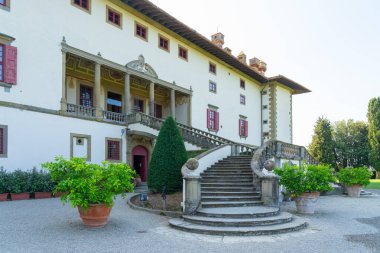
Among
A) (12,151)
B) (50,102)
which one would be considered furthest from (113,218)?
(50,102)

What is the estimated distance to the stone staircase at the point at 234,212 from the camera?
8.34 meters

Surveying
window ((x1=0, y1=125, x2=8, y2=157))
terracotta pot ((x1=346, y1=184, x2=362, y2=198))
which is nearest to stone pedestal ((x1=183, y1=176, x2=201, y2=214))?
window ((x1=0, y1=125, x2=8, y2=157))

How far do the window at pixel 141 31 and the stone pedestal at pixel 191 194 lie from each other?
14.0m

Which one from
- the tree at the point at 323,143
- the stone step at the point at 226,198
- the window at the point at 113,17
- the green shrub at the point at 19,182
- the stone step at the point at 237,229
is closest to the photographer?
the stone step at the point at 237,229

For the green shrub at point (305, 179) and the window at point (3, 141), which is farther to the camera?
the window at point (3, 141)

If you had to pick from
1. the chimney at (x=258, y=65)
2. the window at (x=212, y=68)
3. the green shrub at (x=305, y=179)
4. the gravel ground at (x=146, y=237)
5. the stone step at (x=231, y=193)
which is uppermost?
the chimney at (x=258, y=65)

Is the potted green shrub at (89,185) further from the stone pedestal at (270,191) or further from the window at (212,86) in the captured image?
the window at (212,86)

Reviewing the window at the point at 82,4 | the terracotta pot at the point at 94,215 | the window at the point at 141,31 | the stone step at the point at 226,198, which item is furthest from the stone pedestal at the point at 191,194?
the window at the point at 141,31

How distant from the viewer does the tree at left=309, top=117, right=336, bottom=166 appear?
149 feet

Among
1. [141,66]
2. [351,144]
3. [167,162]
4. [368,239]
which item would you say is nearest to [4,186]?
[167,162]

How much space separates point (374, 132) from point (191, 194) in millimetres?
46117

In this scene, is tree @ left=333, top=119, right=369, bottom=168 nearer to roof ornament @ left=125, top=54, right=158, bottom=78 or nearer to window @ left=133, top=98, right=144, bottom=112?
window @ left=133, top=98, right=144, bottom=112

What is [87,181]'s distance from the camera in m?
8.00

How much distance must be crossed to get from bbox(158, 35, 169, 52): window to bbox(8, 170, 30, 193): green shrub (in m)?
13.2
